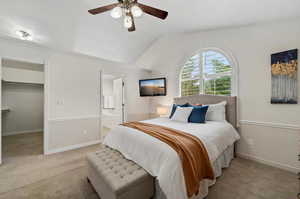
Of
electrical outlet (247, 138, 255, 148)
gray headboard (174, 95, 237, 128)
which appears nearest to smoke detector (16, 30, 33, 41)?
gray headboard (174, 95, 237, 128)

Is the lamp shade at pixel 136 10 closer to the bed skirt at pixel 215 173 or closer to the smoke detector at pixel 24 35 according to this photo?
the bed skirt at pixel 215 173

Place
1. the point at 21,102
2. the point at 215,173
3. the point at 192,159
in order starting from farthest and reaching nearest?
the point at 21,102
the point at 215,173
the point at 192,159

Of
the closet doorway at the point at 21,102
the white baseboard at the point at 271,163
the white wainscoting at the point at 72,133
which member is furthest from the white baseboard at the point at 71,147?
the white baseboard at the point at 271,163

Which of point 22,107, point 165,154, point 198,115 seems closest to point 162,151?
point 165,154

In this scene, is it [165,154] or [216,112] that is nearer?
[165,154]

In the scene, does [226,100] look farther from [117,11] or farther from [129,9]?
[117,11]

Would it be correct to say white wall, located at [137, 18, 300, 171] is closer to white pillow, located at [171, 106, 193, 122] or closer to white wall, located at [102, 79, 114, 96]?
white pillow, located at [171, 106, 193, 122]

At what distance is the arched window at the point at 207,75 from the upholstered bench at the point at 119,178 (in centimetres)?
275

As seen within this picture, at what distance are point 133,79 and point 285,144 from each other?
4.06m

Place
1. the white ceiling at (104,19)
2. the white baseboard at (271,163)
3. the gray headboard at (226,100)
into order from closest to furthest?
the white ceiling at (104,19), the white baseboard at (271,163), the gray headboard at (226,100)

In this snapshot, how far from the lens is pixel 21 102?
16.6ft

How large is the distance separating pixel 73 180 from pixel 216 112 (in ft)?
9.60

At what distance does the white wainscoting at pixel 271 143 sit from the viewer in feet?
7.72

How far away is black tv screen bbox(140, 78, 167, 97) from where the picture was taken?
4.37 m
